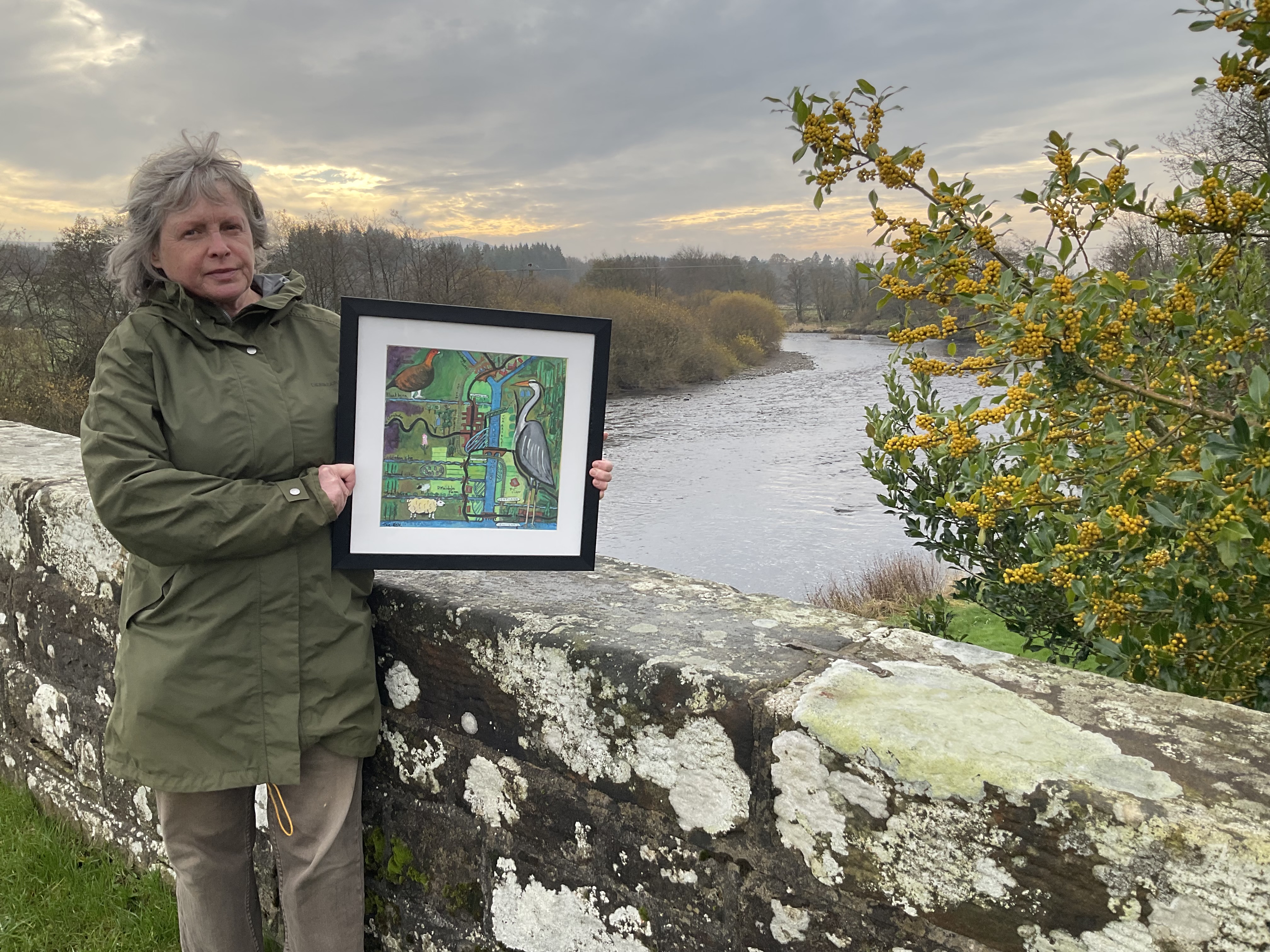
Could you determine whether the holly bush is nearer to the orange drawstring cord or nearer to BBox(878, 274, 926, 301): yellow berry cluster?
BBox(878, 274, 926, 301): yellow berry cluster

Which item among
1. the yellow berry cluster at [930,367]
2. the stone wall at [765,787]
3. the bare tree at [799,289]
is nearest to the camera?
the stone wall at [765,787]

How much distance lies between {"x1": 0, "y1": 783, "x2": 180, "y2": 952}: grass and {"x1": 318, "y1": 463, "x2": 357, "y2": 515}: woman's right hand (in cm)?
144

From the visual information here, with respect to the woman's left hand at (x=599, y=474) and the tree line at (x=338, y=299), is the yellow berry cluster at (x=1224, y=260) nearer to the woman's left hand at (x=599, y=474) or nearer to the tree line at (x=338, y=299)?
the woman's left hand at (x=599, y=474)

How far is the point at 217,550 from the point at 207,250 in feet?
2.02

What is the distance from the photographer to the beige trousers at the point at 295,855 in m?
1.82

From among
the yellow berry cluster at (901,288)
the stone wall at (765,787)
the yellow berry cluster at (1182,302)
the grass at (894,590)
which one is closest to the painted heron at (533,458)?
the stone wall at (765,787)

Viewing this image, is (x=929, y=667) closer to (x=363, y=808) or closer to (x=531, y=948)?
(x=531, y=948)

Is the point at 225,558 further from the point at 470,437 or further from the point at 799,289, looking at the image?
the point at 799,289

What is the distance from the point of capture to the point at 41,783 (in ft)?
9.37

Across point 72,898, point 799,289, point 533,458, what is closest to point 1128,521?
point 533,458

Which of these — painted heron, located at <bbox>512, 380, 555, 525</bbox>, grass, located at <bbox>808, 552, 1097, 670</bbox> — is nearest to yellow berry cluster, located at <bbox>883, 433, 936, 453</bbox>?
painted heron, located at <bbox>512, 380, 555, 525</bbox>

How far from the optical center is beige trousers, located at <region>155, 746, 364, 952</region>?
182 cm

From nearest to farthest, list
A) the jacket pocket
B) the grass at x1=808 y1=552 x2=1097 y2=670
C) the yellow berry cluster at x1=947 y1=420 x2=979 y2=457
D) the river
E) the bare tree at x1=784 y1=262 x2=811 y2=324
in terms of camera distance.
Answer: the jacket pocket < the yellow berry cluster at x1=947 y1=420 x2=979 y2=457 < the grass at x1=808 y1=552 x2=1097 y2=670 < the river < the bare tree at x1=784 y1=262 x2=811 y2=324

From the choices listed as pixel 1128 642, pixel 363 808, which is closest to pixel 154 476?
pixel 363 808
